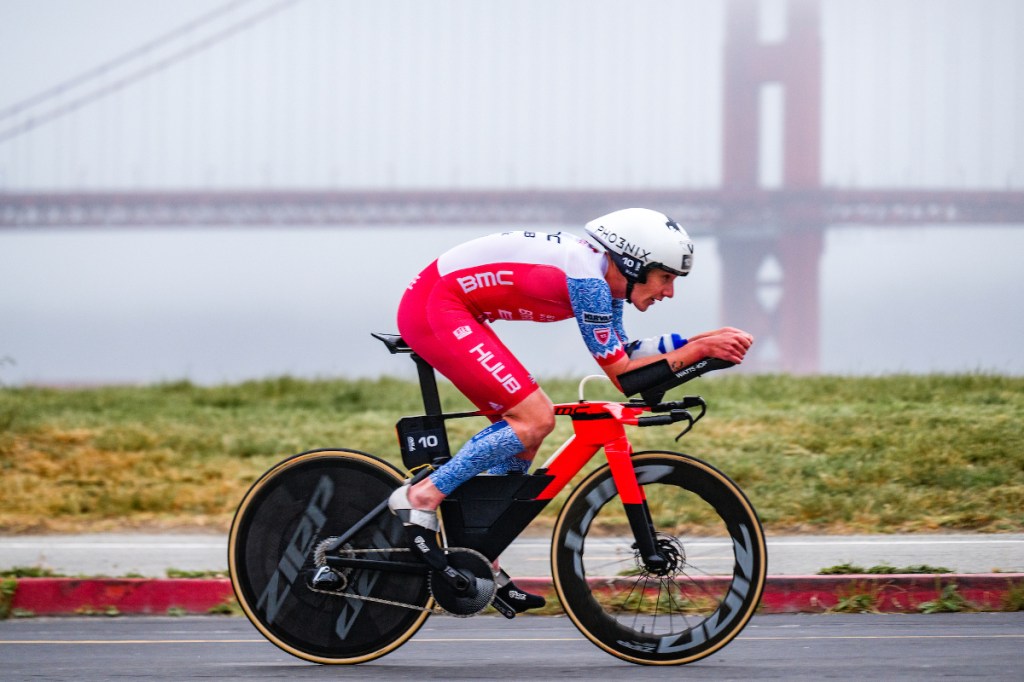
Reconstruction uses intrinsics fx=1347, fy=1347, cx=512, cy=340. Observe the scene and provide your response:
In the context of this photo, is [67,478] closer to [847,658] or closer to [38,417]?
[38,417]

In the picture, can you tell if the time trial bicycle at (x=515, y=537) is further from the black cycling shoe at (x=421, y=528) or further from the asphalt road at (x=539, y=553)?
the asphalt road at (x=539, y=553)

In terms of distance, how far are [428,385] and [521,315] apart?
1.37 ft

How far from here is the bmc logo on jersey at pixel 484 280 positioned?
182 inches

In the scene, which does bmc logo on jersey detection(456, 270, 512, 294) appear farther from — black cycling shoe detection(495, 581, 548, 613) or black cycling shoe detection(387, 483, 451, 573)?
black cycling shoe detection(495, 581, 548, 613)

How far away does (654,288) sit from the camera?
4613 millimetres

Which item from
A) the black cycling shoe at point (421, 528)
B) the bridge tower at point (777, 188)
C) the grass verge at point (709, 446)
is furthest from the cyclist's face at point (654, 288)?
the bridge tower at point (777, 188)

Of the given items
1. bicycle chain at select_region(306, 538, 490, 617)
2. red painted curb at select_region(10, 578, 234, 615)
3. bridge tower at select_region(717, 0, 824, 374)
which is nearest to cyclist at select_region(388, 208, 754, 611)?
bicycle chain at select_region(306, 538, 490, 617)

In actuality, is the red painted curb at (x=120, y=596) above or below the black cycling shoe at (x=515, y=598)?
below

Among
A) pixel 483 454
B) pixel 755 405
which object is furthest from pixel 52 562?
pixel 755 405

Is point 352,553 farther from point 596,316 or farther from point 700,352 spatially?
point 700,352

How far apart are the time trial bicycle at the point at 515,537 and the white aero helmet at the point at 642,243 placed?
35 centimetres

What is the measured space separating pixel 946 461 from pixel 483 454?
5.81m

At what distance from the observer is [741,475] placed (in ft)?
31.3

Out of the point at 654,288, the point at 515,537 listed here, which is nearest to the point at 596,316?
the point at 654,288
